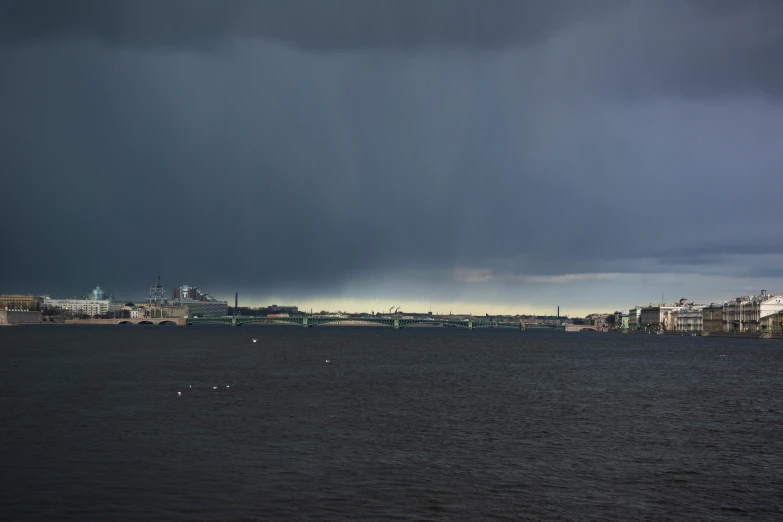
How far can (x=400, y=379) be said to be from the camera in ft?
219

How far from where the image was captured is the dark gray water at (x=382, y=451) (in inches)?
912

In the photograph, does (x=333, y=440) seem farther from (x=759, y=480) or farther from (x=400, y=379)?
(x=400, y=379)

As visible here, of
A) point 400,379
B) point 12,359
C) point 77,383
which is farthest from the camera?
point 12,359

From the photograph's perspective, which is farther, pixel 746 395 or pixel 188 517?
pixel 746 395

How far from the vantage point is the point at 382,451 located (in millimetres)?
31297

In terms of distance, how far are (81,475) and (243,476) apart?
5.65 m

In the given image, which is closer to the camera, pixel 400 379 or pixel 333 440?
pixel 333 440

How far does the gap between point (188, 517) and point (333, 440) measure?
12.3m

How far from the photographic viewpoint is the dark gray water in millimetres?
23156

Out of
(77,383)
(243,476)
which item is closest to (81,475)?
(243,476)

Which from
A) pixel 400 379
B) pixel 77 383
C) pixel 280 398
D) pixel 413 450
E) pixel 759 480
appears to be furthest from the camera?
pixel 400 379

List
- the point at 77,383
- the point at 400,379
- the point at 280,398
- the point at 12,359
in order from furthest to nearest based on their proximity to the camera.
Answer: the point at 12,359 < the point at 400,379 < the point at 77,383 < the point at 280,398

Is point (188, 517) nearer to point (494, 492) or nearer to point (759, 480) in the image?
point (494, 492)

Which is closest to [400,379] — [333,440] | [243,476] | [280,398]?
[280,398]
